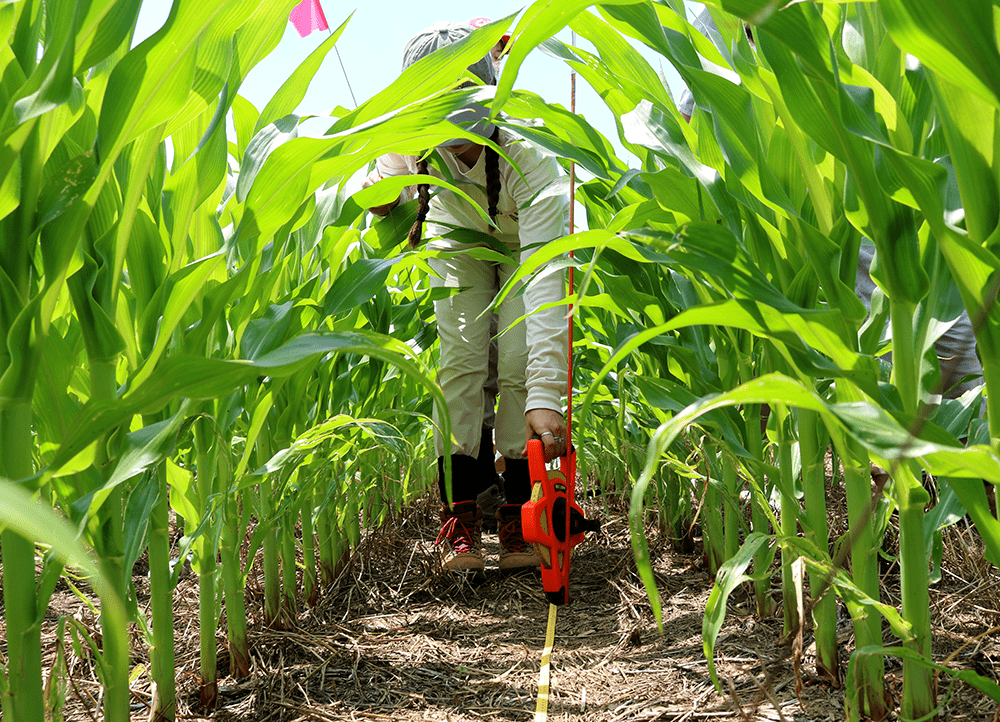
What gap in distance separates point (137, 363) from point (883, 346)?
0.77 m

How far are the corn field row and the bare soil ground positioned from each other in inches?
3.2

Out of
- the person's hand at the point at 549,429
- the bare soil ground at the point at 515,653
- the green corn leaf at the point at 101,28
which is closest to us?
the green corn leaf at the point at 101,28

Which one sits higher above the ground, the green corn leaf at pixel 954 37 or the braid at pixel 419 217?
the braid at pixel 419 217

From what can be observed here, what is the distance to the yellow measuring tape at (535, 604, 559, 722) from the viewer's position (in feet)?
2.65

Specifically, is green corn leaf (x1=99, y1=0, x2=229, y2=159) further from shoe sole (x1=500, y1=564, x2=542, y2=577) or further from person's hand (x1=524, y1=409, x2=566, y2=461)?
shoe sole (x1=500, y1=564, x2=542, y2=577)

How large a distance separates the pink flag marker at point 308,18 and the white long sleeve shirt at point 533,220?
2.38 feet

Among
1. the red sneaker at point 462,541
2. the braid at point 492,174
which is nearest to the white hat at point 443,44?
the braid at point 492,174

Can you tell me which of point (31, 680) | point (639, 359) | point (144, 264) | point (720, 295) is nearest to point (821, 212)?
point (720, 295)

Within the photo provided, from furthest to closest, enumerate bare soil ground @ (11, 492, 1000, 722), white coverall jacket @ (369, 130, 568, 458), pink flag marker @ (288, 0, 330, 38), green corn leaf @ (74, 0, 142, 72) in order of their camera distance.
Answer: pink flag marker @ (288, 0, 330, 38) → white coverall jacket @ (369, 130, 568, 458) → bare soil ground @ (11, 492, 1000, 722) → green corn leaf @ (74, 0, 142, 72)

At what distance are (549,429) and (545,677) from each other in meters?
0.49

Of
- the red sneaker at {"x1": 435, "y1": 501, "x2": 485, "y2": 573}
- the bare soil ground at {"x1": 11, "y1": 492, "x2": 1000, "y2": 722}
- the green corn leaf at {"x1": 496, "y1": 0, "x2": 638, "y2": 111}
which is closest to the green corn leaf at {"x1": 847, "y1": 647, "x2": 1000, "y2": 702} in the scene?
the bare soil ground at {"x1": 11, "y1": 492, "x2": 1000, "y2": 722}

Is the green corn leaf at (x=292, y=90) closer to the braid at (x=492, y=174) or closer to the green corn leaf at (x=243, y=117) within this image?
the green corn leaf at (x=243, y=117)

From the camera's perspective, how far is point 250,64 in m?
0.65

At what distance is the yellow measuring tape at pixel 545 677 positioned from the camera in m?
0.81
